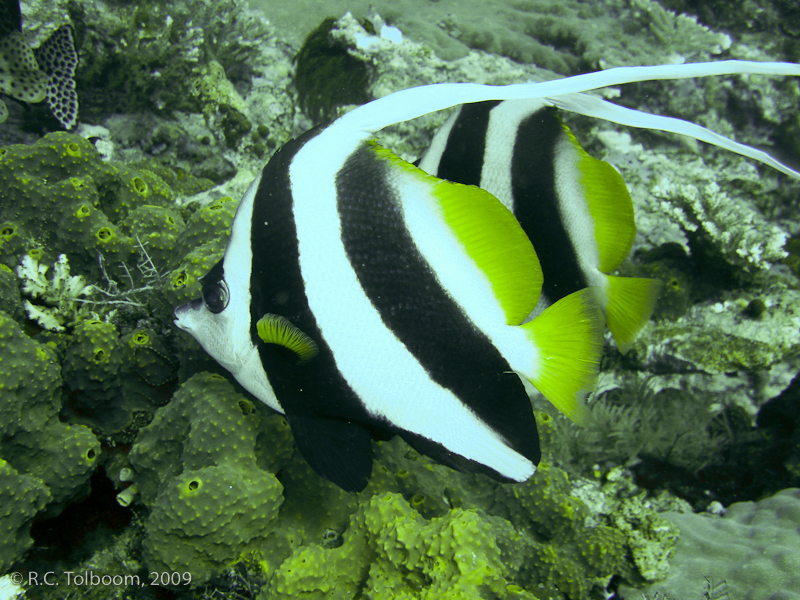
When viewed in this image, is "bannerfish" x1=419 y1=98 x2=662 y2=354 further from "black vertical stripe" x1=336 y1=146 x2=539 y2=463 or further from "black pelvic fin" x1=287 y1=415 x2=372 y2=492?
"black pelvic fin" x1=287 y1=415 x2=372 y2=492

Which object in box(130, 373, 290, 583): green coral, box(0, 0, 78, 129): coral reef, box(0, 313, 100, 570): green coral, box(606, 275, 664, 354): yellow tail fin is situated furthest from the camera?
box(0, 0, 78, 129): coral reef

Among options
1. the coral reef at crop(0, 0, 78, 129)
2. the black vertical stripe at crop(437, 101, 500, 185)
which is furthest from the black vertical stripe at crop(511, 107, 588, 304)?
the coral reef at crop(0, 0, 78, 129)

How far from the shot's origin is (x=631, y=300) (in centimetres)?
168

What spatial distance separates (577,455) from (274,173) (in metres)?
3.00

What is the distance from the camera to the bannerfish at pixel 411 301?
0.98 m

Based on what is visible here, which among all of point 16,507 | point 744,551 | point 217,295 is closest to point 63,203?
point 16,507

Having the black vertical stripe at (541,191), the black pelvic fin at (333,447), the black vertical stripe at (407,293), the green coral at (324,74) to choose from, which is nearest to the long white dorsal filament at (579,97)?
the black vertical stripe at (407,293)

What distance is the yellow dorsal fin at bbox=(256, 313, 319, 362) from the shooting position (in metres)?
1.04

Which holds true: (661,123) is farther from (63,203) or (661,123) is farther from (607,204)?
(63,203)

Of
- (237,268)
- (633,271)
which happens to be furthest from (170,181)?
(633,271)

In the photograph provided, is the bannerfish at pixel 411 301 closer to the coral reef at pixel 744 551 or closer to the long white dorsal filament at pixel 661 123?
the long white dorsal filament at pixel 661 123

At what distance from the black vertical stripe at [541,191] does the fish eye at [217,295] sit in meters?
1.00

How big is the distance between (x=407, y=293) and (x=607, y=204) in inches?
39.1

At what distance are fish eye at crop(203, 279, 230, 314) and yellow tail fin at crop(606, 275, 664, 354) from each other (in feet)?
4.27
